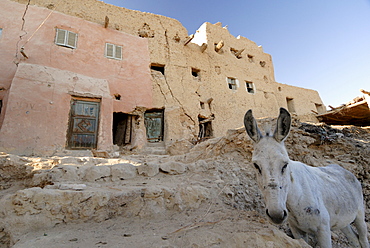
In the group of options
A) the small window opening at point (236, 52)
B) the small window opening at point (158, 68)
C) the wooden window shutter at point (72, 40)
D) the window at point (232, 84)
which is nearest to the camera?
the wooden window shutter at point (72, 40)

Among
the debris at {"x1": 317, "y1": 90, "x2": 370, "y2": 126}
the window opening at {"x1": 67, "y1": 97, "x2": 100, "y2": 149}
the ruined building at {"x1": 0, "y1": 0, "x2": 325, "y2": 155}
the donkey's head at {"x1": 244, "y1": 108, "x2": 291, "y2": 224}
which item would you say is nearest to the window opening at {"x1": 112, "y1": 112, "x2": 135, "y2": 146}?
the ruined building at {"x1": 0, "y1": 0, "x2": 325, "y2": 155}

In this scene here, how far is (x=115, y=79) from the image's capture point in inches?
357

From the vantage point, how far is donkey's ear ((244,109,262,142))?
200cm

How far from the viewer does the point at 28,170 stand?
3.31m

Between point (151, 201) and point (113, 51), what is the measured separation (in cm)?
919

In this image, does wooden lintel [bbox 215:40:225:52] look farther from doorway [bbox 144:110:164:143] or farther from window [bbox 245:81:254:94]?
doorway [bbox 144:110:164:143]

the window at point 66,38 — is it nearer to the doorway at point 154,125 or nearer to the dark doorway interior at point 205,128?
the doorway at point 154,125

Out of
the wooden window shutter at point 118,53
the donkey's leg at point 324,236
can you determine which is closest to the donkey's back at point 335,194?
the donkey's leg at point 324,236

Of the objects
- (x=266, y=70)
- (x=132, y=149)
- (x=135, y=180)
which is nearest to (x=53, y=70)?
(x=132, y=149)

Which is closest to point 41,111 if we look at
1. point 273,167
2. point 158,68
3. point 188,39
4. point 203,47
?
point 158,68

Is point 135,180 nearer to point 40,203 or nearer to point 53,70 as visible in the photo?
point 40,203

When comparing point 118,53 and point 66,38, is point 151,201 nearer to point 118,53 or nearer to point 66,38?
point 118,53

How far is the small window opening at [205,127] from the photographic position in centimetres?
1149

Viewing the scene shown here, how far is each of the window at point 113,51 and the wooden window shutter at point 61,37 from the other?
1883mm
